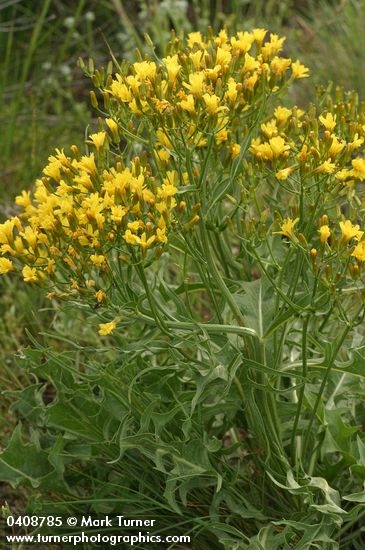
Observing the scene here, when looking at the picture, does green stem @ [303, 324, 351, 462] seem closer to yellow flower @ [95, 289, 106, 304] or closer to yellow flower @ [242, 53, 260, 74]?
yellow flower @ [95, 289, 106, 304]

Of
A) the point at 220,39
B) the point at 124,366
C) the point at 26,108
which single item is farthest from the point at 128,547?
the point at 26,108

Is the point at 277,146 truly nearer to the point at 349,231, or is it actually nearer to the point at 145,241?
the point at 349,231

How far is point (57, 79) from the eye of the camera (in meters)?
5.70

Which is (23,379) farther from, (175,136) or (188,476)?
(175,136)

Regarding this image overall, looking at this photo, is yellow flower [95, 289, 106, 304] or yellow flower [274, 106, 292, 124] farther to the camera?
yellow flower [274, 106, 292, 124]

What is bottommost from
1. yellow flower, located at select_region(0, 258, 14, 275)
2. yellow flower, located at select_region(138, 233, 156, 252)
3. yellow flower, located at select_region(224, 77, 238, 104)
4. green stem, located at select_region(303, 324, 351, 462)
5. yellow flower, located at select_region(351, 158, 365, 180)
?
green stem, located at select_region(303, 324, 351, 462)

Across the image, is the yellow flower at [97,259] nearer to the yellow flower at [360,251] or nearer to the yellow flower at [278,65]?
the yellow flower at [360,251]

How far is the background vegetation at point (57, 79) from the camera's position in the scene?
338 cm

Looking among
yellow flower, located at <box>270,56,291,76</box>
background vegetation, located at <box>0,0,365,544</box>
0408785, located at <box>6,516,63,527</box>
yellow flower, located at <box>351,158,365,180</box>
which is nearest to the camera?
yellow flower, located at <box>351,158,365,180</box>

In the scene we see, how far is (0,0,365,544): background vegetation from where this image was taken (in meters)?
3.38

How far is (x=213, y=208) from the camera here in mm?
2207

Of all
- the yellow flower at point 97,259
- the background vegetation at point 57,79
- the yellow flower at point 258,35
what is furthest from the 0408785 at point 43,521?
the yellow flower at point 258,35

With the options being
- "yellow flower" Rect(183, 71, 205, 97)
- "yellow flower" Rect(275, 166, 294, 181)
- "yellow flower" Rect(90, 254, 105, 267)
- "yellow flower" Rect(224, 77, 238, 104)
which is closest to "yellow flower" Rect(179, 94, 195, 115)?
"yellow flower" Rect(183, 71, 205, 97)

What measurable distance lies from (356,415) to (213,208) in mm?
839
